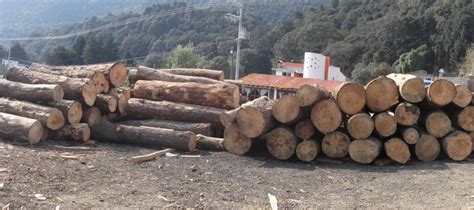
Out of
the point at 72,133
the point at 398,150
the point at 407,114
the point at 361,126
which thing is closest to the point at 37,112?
the point at 72,133

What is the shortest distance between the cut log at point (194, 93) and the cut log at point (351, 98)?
2773 millimetres

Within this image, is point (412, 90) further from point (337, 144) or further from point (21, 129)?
point (21, 129)

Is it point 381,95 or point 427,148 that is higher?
point 381,95

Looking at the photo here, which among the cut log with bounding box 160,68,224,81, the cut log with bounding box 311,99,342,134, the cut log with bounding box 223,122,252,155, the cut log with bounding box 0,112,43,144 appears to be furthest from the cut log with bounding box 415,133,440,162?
the cut log with bounding box 0,112,43,144

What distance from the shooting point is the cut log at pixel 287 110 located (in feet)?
29.5

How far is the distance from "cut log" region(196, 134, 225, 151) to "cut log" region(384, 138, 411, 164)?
3.03 metres

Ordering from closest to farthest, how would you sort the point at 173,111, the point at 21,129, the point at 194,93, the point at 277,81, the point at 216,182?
1. the point at 216,182
2. the point at 21,129
3. the point at 173,111
4. the point at 194,93
5. the point at 277,81

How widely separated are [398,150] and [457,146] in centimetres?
114

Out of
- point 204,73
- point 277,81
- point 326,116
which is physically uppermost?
point 277,81

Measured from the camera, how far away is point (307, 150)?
29.6 feet

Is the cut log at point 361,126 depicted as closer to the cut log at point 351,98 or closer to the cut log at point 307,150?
the cut log at point 351,98

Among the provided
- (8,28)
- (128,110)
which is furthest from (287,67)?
(8,28)

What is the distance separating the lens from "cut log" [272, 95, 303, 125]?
29.5 feet

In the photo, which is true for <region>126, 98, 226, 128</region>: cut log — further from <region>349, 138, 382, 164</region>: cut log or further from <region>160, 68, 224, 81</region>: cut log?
<region>349, 138, 382, 164</region>: cut log
